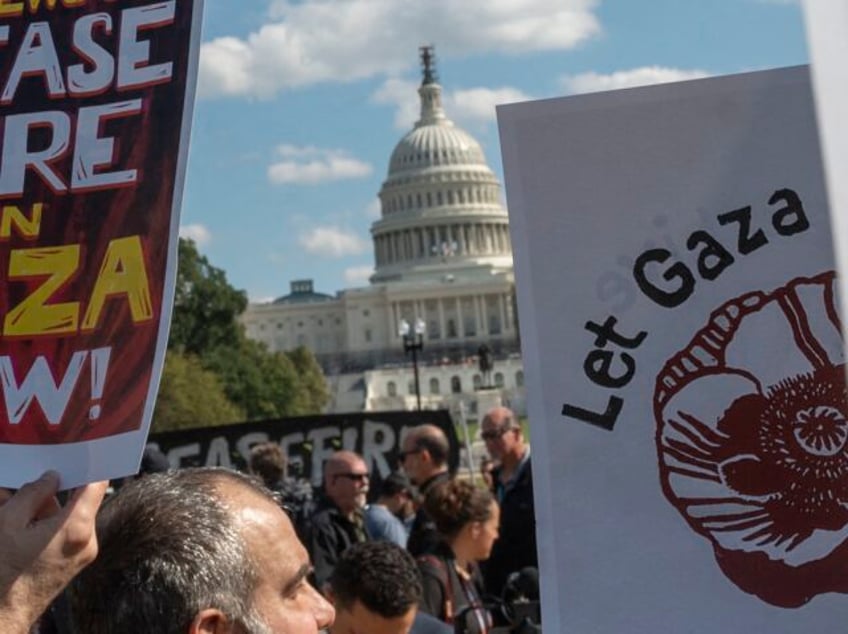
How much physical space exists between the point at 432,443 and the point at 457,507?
5.57 ft

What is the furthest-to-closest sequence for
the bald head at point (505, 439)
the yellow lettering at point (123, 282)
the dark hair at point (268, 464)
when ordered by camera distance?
1. the dark hair at point (268, 464)
2. the bald head at point (505, 439)
3. the yellow lettering at point (123, 282)

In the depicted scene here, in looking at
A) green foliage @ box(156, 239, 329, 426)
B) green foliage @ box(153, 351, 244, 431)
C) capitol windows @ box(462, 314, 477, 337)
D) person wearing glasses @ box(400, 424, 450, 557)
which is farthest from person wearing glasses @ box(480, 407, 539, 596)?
capitol windows @ box(462, 314, 477, 337)

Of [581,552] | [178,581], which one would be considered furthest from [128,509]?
[581,552]

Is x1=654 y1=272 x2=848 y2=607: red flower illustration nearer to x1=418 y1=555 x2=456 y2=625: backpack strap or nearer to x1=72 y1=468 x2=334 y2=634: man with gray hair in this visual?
x1=72 y1=468 x2=334 y2=634: man with gray hair

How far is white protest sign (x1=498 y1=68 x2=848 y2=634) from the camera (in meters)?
1.71

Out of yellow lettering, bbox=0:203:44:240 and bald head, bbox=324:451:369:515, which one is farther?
bald head, bbox=324:451:369:515

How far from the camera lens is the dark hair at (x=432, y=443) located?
6.00m

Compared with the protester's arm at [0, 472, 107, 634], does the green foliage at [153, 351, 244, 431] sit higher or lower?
higher

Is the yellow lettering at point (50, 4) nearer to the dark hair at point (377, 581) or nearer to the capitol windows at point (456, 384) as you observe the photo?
the dark hair at point (377, 581)

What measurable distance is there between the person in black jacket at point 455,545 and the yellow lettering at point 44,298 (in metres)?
2.67

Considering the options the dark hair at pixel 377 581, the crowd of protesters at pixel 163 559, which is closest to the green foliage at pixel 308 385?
the dark hair at pixel 377 581

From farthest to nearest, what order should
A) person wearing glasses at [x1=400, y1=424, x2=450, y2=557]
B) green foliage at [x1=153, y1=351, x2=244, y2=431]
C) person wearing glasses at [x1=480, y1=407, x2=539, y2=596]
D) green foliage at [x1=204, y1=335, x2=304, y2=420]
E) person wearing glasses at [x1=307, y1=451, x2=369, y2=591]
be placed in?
green foliage at [x1=204, y1=335, x2=304, y2=420], green foliage at [x1=153, y1=351, x2=244, y2=431], person wearing glasses at [x1=400, y1=424, x2=450, y2=557], person wearing glasses at [x1=307, y1=451, x2=369, y2=591], person wearing glasses at [x1=480, y1=407, x2=539, y2=596]

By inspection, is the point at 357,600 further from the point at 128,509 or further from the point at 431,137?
the point at 431,137

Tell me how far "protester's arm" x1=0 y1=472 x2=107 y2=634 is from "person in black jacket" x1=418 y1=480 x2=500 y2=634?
264cm
